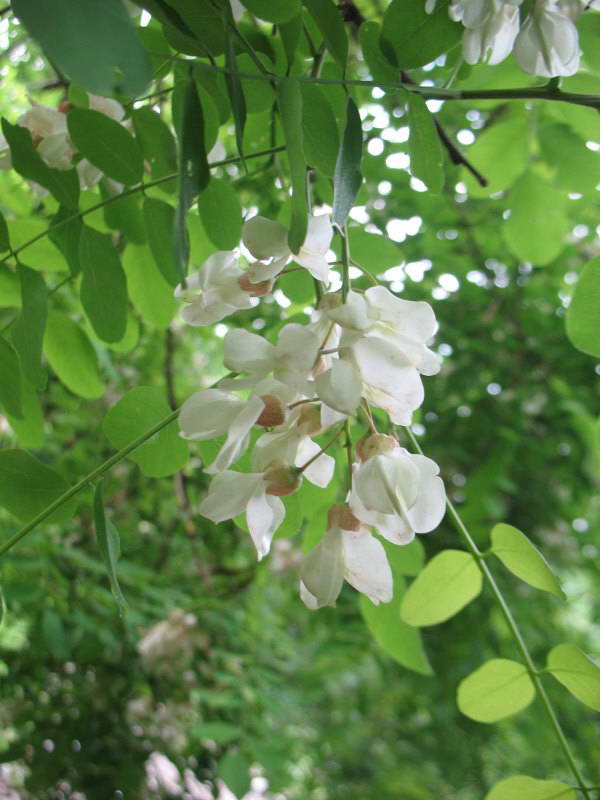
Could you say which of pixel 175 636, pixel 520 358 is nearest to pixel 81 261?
pixel 175 636

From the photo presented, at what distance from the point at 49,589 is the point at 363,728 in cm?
189

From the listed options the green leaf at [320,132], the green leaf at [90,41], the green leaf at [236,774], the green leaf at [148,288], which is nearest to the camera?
the green leaf at [90,41]

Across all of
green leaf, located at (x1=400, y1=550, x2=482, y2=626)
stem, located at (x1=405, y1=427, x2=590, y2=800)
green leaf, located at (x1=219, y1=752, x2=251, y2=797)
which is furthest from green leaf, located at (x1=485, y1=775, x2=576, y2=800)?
green leaf, located at (x1=219, y1=752, x2=251, y2=797)

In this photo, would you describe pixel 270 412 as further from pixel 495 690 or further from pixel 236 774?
pixel 236 774

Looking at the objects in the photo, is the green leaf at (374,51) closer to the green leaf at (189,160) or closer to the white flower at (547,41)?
the white flower at (547,41)

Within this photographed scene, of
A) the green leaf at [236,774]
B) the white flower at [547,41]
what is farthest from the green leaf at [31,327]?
the green leaf at [236,774]

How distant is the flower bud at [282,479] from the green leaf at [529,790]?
0.26m

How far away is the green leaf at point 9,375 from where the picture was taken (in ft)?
1.78

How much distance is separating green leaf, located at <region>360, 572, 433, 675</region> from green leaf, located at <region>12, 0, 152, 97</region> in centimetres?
45

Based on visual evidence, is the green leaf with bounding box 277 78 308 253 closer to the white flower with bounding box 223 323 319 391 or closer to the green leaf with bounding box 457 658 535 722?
the white flower with bounding box 223 323 319 391

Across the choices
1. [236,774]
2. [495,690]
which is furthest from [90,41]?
[236,774]

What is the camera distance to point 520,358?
5.97 feet

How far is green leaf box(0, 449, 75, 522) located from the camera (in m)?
0.50

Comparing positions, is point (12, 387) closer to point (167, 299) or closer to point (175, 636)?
point (167, 299)
